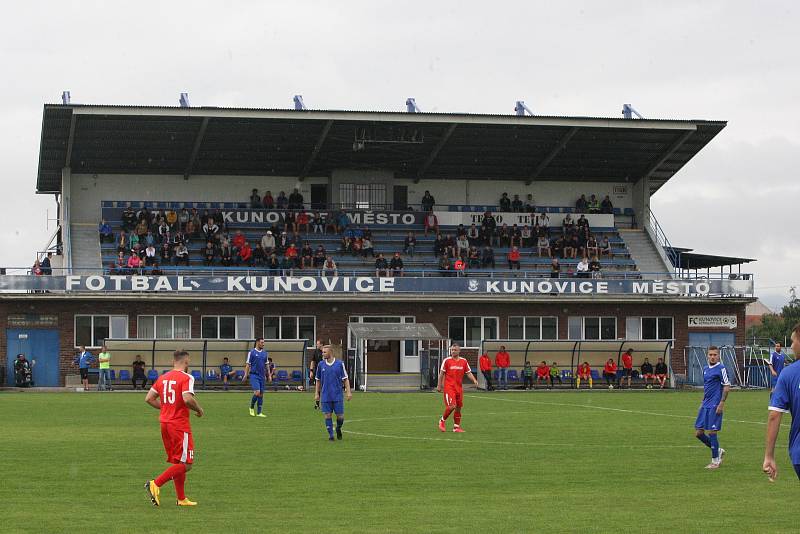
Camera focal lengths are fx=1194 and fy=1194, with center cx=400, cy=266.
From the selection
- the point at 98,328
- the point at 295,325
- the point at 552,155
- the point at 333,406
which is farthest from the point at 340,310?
the point at 333,406

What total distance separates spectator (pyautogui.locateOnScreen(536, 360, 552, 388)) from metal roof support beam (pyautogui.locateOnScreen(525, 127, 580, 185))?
12.7m

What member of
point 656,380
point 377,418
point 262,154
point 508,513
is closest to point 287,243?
point 262,154

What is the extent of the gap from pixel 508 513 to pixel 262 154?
4702 cm

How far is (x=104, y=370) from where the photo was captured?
47.2 m

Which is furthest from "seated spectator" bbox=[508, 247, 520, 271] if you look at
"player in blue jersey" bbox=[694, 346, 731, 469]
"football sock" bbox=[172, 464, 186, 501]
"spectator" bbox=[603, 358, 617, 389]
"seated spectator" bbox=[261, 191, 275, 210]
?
"football sock" bbox=[172, 464, 186, 501]

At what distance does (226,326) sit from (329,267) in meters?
5.45

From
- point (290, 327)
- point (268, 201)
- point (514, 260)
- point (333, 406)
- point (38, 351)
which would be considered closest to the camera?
point (333, 406)

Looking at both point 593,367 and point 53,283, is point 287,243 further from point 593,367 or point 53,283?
point 593,367

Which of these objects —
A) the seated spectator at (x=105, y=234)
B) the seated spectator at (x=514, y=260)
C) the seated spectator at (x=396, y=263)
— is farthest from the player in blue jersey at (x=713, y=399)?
the seated spectator at (x=105, y=234)

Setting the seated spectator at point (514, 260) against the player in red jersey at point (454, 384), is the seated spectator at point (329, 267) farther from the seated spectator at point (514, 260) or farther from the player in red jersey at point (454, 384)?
the player in red jersey at point (454, 384)

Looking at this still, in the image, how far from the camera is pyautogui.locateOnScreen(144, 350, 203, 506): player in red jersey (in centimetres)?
1397

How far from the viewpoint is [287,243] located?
2260 inches

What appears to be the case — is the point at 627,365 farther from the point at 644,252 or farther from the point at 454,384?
the point at 454,384

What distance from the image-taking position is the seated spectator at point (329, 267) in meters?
53.9
